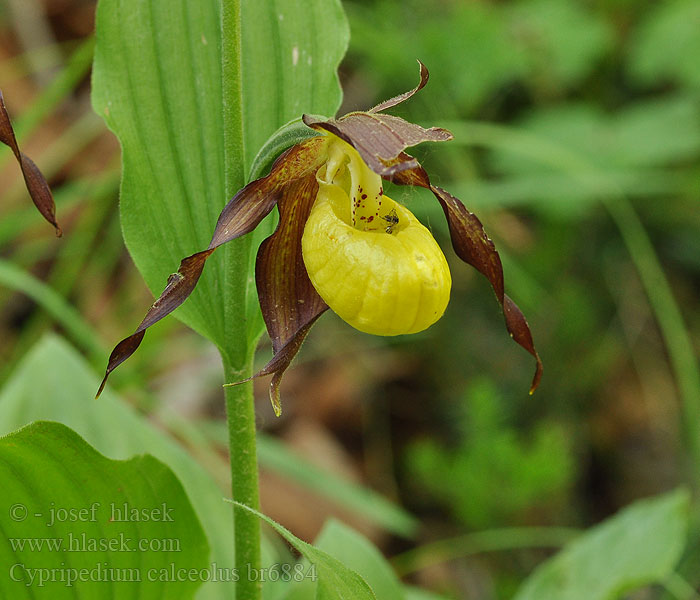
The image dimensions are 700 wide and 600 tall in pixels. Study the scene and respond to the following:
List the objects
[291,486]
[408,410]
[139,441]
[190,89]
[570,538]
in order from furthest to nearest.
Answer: [408,410] < [291,486] < [570,538] < [139,441] < [190,89]

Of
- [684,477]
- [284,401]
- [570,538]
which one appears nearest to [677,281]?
[684,477]

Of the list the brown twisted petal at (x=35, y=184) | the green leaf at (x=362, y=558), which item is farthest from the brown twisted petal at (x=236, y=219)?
the green leaf at (x=362, y=558)

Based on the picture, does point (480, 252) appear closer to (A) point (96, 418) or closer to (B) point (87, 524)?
(B) point (87, 524)

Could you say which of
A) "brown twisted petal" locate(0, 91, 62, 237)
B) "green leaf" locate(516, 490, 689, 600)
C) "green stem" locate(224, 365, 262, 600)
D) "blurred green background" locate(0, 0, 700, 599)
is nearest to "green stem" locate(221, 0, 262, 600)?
"green stem" locate(224, 365, 262, 600)

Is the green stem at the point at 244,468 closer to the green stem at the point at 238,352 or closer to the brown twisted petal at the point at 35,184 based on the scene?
the green stem at the point at 238,352

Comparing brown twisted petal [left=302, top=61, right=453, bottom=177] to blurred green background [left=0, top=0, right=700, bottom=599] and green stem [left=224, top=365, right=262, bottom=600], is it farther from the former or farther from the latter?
blurred green background [left=0, top=0, right=700, bottom=599]

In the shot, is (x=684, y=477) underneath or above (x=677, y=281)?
underneath

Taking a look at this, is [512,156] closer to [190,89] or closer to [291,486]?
[291,486]
